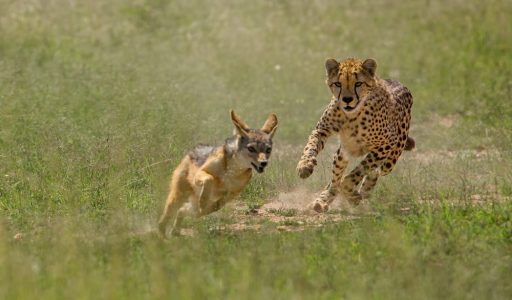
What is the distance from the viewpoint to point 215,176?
9.23 m

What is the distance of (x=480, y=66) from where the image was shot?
59.8 feet

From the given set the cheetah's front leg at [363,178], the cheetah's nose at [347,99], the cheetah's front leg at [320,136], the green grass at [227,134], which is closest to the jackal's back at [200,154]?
the green grass at [227,134]

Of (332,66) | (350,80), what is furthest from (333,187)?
(332,66)

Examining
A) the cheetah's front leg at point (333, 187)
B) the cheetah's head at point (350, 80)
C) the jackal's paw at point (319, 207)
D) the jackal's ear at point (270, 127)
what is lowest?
the jackal's paw at point (319, 207)

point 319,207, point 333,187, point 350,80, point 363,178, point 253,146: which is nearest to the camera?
point 253,146

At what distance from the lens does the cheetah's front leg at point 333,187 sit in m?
10.5

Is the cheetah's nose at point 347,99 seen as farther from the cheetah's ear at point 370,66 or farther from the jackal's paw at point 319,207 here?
the jackal's paw at point 319,207

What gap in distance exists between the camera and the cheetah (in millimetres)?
10641

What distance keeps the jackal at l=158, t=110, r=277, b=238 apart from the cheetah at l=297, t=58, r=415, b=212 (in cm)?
116

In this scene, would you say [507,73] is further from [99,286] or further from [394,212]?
[99,286]

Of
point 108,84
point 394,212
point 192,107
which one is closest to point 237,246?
point 394,212

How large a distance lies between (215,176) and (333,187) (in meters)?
1.96

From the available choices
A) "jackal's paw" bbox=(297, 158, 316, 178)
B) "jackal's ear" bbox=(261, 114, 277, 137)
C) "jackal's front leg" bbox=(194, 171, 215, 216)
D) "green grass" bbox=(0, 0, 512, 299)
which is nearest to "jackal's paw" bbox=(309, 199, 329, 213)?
"jackal's paw" bbox=(297, 158, 316, 178)

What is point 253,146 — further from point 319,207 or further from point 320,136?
point 320,136
